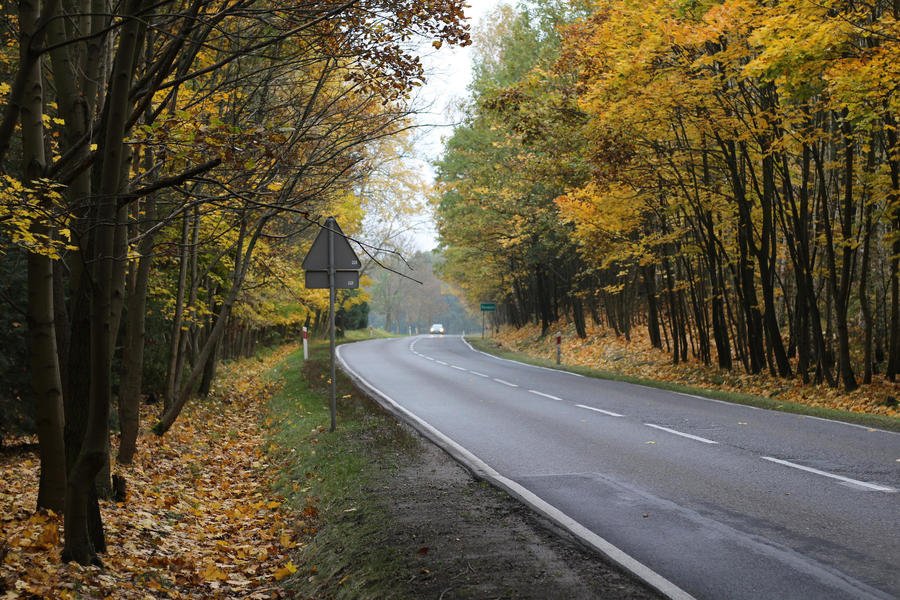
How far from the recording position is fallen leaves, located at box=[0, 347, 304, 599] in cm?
599

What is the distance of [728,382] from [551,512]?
46.7 ft

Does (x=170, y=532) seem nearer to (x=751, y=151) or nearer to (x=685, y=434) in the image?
(x=685, y=434)

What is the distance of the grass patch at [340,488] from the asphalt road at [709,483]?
3.90 ft

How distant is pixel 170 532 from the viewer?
805 centimetres

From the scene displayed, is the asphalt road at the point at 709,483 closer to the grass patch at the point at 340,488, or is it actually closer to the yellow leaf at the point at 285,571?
the grass patch at the point at 340,488

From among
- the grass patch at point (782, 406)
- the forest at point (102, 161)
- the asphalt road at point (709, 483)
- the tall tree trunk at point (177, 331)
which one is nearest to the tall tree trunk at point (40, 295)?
the forest at point (102, 161)

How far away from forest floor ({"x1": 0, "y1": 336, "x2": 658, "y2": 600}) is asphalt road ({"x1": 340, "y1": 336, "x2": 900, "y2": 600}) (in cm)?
64

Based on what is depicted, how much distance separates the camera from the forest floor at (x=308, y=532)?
18.2 ft

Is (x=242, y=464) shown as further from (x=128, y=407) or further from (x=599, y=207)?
(x=599, y=207)

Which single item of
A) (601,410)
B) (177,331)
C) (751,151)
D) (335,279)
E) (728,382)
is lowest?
(728,382)

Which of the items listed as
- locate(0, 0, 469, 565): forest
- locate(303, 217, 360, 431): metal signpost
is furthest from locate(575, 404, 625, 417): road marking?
locate(0, 0, 469, 565): forest

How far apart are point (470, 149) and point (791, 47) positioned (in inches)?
1057

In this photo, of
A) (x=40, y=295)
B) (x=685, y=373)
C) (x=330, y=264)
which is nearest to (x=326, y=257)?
(x=330, y=264)

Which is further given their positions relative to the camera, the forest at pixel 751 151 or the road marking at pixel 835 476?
the forest at pixel 751 151
